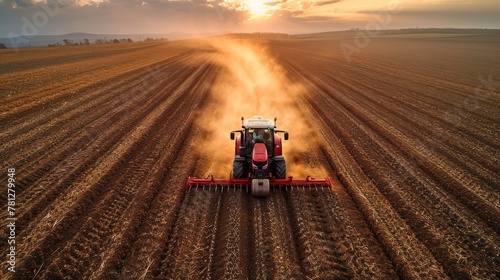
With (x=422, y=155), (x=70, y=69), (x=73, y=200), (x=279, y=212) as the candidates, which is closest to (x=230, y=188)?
(x=279, y=212)

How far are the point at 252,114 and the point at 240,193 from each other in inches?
356

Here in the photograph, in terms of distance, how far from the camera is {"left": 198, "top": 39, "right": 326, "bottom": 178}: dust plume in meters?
12.2

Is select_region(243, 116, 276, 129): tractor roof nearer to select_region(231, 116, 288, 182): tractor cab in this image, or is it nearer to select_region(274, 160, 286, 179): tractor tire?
select_region(231, 116, 288, 182): tractor cab

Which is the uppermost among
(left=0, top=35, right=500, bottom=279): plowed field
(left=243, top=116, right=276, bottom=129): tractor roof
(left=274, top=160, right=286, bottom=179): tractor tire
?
(left=243, top=116, right=276, bottom=129): tractor roof

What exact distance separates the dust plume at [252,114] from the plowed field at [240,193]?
0.12 meters

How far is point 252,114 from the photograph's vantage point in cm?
1808

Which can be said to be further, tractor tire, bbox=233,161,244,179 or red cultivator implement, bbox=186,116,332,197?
tractor tire, bbox=233,161,244,179

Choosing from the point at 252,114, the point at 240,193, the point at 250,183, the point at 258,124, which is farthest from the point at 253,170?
the point at 252,114

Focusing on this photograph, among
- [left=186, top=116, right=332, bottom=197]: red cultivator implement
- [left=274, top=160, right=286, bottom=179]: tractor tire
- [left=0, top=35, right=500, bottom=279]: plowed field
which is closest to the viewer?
[left=0, top=35, right=500, bottom=279]: plowed field

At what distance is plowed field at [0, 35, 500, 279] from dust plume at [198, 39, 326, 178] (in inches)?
4.5

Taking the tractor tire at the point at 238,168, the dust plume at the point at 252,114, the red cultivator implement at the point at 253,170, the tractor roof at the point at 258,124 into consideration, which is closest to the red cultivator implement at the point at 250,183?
the red cultivator implement at the point at 253,170

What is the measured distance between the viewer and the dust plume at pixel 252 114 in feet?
39.9

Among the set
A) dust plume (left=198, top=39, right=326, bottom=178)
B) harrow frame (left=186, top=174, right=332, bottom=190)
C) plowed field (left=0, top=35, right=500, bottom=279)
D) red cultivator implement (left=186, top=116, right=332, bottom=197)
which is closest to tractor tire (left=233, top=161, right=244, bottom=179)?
red cultivator implement (left=186, top=116, right=332, bottom=197)

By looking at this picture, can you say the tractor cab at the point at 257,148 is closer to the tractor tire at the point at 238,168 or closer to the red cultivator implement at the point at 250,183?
the tractor tire at the point at 238,168
